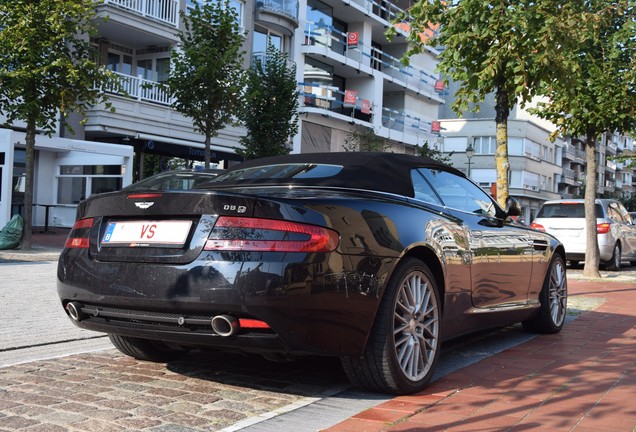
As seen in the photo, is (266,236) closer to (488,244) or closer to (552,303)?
(488,244)

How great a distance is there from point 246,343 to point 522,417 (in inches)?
57.1

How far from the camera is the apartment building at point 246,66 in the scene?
2375 centimetres

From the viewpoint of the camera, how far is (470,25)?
30.9ft

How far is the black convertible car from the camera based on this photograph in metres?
3.58

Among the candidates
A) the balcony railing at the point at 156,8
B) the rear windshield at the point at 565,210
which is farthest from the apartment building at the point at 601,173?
the rear windshield at the point at 565,210

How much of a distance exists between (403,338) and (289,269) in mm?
957

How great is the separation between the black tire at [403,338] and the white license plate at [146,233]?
1124 mm

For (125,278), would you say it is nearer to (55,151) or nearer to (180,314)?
(180,314)

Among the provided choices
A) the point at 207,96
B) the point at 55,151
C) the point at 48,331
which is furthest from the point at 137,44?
the point at 48,331

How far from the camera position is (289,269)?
11.6 ft

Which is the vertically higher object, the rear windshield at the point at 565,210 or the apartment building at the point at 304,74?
the apartment building at the point at 304,74

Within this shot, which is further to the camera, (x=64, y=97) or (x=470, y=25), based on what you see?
(x=64, y=97)

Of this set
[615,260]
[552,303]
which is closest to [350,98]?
[615,260]

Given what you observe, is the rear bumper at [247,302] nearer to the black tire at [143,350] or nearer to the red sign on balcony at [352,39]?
the black tire at [143,350]
